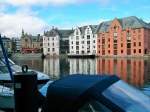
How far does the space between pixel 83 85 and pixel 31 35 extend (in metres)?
172

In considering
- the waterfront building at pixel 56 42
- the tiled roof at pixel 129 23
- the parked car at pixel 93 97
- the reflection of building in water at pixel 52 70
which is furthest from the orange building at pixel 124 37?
the parked car at pixel 93 97

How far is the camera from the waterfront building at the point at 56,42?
14462cm

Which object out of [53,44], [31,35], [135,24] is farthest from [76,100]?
[31,35]

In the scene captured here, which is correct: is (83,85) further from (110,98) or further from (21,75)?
(21,75)

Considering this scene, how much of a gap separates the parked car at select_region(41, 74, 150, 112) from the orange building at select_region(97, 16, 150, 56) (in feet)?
353

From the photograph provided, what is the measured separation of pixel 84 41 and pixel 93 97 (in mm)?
126509

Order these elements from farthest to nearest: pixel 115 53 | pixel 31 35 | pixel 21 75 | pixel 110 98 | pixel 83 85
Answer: pixel 31 35 → pixel 115 53 → pixel 21 75 → pixel 83 85 → pixel 110 98

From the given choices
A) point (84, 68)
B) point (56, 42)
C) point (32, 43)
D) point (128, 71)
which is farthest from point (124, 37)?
point (32, 43)

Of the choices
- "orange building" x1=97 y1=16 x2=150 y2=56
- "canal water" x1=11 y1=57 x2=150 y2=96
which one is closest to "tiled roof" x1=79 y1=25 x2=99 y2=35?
"orange building" x1=97 y1=16 x2=150 y2=56

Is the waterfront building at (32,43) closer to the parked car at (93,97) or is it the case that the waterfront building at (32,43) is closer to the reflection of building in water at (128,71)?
the reflection of building in water at (128,71)

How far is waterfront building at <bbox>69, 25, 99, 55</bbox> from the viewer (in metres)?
126

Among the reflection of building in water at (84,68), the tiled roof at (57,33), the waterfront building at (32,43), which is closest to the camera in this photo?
the reflection of building in water at (84,68)

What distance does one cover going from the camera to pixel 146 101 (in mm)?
4965

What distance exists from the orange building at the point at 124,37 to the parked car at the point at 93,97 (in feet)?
353
